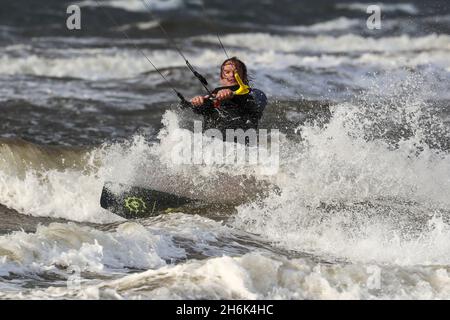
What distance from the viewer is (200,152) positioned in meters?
10.0

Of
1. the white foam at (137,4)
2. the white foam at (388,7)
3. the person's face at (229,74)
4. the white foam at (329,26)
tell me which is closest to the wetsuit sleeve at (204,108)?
the person's face at (229,74)

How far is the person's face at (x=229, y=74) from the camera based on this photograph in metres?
9.98

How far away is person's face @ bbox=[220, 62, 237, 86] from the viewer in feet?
32.7

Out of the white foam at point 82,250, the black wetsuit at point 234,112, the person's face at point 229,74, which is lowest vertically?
the white foam at point 82,250

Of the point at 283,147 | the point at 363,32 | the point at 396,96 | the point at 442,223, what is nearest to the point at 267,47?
the point at 363,32

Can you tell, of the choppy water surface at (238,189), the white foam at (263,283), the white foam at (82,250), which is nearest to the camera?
the white foam at (263,283)

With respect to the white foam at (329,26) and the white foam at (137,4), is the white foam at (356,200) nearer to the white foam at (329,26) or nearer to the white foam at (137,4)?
the white foam at (329,26)

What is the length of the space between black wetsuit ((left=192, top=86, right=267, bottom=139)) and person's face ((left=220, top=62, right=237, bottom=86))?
10 centimetres

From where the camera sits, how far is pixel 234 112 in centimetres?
1002

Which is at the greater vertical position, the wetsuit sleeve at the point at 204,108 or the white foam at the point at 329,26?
the white foam at the point at 329,26

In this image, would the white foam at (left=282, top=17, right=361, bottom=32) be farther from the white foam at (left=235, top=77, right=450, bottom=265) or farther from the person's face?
the person's face

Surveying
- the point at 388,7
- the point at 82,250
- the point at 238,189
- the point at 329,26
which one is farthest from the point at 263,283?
the point at 388,7

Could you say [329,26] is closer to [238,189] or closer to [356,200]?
[238,189]

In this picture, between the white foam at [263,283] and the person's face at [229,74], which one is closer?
the white foam at [263,283]
